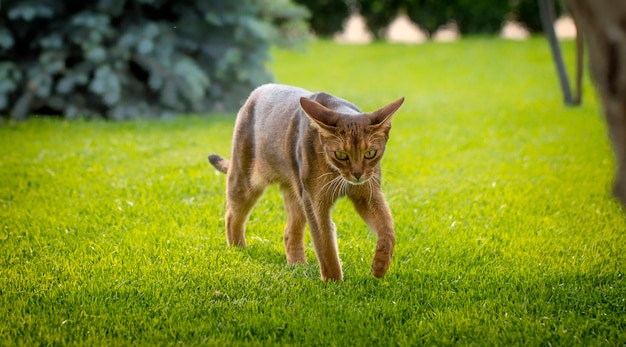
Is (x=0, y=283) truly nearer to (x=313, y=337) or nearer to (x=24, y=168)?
(x=313, y=337)

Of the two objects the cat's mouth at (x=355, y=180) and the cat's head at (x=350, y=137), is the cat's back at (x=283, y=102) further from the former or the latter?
the cat's mouth at (x=355, y=180)

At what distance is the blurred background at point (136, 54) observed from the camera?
10.7 metres

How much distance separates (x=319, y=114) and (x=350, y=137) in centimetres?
23

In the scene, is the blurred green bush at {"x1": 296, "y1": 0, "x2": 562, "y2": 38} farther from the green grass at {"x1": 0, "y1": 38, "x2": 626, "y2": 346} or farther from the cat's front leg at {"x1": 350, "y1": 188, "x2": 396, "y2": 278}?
the cat's front leg at {"x1": 350, "y1": 188, "x2": 396, "y2": 278}

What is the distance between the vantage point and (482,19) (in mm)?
21781

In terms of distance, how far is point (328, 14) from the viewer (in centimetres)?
2266

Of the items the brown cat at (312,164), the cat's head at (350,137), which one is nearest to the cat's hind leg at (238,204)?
the brown cat at (312,164)

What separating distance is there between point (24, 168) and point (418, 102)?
7779 millimetres

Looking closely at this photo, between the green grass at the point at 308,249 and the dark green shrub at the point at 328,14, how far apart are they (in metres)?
12.6

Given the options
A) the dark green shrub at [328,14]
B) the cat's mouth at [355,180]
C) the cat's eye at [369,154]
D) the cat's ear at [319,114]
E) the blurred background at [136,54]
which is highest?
the cat's ear at [319,114]

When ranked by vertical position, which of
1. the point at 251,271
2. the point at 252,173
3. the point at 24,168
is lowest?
the point at 24,168

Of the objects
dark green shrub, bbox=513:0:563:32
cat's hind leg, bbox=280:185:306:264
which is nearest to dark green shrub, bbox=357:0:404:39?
dark green shrub, bbox=513:0:563:32

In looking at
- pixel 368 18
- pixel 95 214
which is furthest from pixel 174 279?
pixel 368 18

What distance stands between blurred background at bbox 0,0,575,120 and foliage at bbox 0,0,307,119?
0.02 metres
